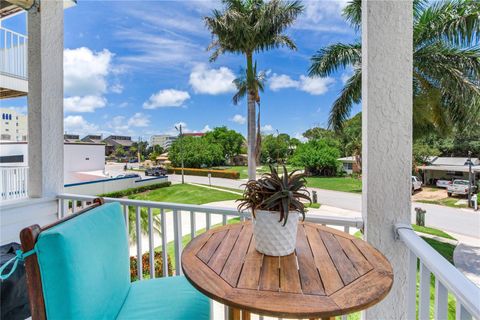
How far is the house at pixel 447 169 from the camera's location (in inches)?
91.9

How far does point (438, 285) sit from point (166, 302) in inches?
40.4

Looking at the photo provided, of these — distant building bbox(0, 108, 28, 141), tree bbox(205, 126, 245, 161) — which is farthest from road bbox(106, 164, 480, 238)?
distant building bbox(0, 108, 28, 141)

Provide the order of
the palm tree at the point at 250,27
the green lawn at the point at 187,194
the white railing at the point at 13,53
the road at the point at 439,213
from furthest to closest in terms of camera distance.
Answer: the palm tree at the point at 250,27, the green lawn at the point at 187,194, the road at the point at 439,213, the white railing at the point at 13,53

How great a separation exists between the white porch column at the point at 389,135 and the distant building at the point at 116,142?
6.97m

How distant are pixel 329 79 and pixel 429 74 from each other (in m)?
1.98

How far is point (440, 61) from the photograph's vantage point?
4.89m

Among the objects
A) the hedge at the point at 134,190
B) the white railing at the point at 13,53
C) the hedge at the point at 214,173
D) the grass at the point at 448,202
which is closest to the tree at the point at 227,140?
the hedge at the point at 214,173

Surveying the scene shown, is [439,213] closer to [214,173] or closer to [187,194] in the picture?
[214,173]

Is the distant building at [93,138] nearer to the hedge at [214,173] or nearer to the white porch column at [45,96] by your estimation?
the hedge at [214,173]

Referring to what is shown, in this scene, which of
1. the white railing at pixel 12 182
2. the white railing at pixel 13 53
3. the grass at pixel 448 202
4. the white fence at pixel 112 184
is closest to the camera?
the white railing at pixel 12 182

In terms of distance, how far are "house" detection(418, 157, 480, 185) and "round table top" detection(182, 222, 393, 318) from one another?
7.10ft

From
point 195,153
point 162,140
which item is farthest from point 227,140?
point 162,140

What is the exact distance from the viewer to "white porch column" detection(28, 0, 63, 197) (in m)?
1.99

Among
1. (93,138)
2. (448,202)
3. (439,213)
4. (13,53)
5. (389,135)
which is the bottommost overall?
(439,213)
